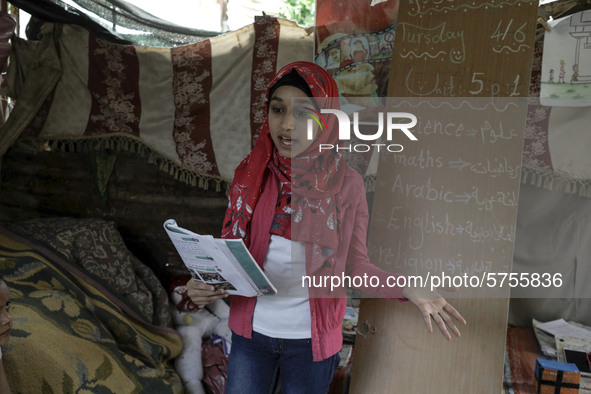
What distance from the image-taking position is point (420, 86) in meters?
1.91

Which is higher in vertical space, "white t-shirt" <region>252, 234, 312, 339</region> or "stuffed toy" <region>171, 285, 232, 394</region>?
"white t-shirt" <region>252, 234, 312, 339</region>

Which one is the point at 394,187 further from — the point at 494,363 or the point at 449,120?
the point at 494,363

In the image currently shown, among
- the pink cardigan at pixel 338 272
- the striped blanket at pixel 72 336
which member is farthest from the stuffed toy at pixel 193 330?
the pink cardigan at pixel 338 272

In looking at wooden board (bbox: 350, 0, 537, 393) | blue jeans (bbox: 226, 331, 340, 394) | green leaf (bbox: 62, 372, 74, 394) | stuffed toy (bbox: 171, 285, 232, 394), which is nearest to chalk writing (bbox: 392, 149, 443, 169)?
wooden board (bbox: 350, 0, 537, 393)

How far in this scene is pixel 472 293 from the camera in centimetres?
175

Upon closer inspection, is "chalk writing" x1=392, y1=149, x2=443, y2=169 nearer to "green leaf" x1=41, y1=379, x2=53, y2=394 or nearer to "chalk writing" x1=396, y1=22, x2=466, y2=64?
"chalk writing" x1=396, y1=22, x2=466, y2=64

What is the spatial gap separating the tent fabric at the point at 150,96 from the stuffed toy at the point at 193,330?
0.67m

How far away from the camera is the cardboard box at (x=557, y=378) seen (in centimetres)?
208

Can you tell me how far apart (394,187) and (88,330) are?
140 centimetres

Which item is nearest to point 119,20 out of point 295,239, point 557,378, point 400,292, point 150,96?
point 150,96

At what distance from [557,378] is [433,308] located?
1.10 meters

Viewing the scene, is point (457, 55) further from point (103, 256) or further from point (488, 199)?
point (103, 256)

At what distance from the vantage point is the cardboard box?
6.81ft

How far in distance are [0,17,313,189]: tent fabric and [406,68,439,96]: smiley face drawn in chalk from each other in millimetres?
1026
